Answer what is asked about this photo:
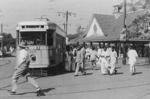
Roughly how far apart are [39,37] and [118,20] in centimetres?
3475

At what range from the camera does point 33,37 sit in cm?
1410

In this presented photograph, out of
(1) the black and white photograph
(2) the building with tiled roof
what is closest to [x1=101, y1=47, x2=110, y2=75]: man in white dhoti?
(1) the black and white photograph

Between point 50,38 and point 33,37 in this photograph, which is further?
point 50,38

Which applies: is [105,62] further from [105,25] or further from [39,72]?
[105,25]

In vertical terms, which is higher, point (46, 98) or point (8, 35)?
point (8, 35)

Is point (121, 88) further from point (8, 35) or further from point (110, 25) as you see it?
point (8, 35)

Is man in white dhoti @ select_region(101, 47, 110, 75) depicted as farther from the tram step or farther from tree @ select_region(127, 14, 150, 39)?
tree @ select_region(127, 14, 150, 39)

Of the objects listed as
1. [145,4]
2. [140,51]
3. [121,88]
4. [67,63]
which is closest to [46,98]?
[121,88]

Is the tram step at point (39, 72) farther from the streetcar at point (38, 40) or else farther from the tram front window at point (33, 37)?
the tram front window at point (33, 37)

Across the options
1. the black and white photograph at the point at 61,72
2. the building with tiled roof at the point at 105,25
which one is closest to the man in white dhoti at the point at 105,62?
the black and white photograph at the point at 61,72

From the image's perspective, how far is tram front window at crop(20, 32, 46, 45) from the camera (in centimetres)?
1406

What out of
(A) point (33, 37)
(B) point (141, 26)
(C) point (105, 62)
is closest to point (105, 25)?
(B) point (141, 26)

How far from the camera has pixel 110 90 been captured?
31.9 feet

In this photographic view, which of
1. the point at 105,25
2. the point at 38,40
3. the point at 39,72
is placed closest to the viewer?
the point at 38,40
